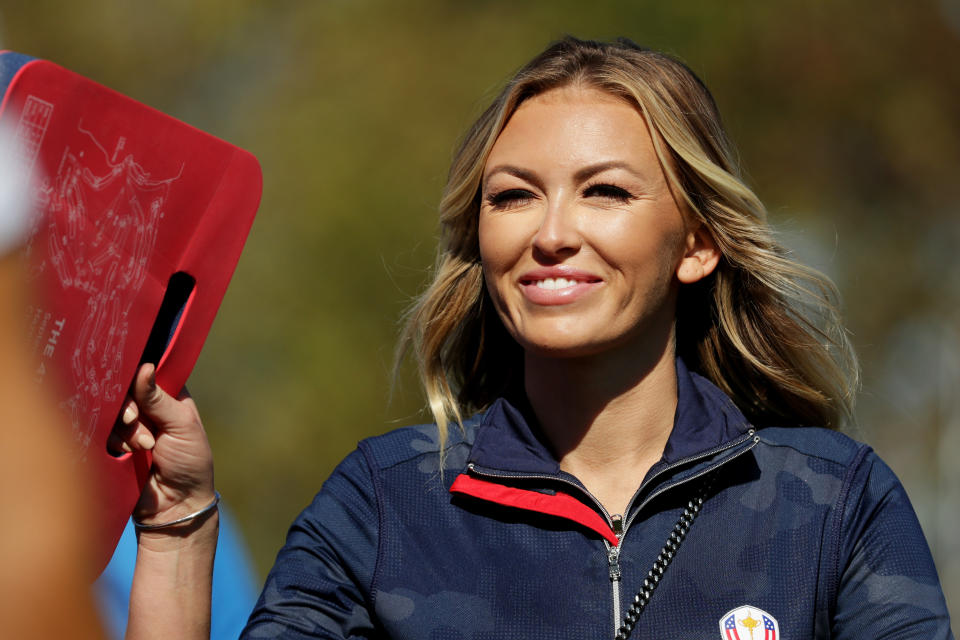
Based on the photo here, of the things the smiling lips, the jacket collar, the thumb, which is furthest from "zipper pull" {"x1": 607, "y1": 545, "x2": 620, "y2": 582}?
the thumb

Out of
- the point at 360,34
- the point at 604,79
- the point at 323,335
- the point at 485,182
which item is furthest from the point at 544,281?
the point at 360,34

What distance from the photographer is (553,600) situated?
7.80 ft

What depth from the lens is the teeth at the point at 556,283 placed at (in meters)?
2.52

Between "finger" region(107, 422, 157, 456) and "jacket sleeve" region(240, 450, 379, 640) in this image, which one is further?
"jacket sleeve" region(240, 450, 379, 640)

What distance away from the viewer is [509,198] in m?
2.66

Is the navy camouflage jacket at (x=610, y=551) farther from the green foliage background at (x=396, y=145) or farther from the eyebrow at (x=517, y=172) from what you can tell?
the green foliage background at (x=396, y=145)

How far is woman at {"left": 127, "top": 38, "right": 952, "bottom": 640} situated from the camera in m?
2.37

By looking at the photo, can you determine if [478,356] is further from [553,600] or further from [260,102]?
[260,102]

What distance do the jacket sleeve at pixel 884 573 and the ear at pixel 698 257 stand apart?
563 millimetres

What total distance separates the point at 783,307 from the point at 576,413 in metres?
0.60

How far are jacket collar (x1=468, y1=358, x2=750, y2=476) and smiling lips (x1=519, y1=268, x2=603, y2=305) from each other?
32cm

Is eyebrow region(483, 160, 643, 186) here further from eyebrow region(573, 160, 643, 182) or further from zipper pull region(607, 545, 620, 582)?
zipper pull region(607, 545, 620, 582)

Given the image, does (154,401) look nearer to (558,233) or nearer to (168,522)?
(168,522)

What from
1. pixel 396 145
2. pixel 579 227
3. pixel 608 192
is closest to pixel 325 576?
pixel 579 227
